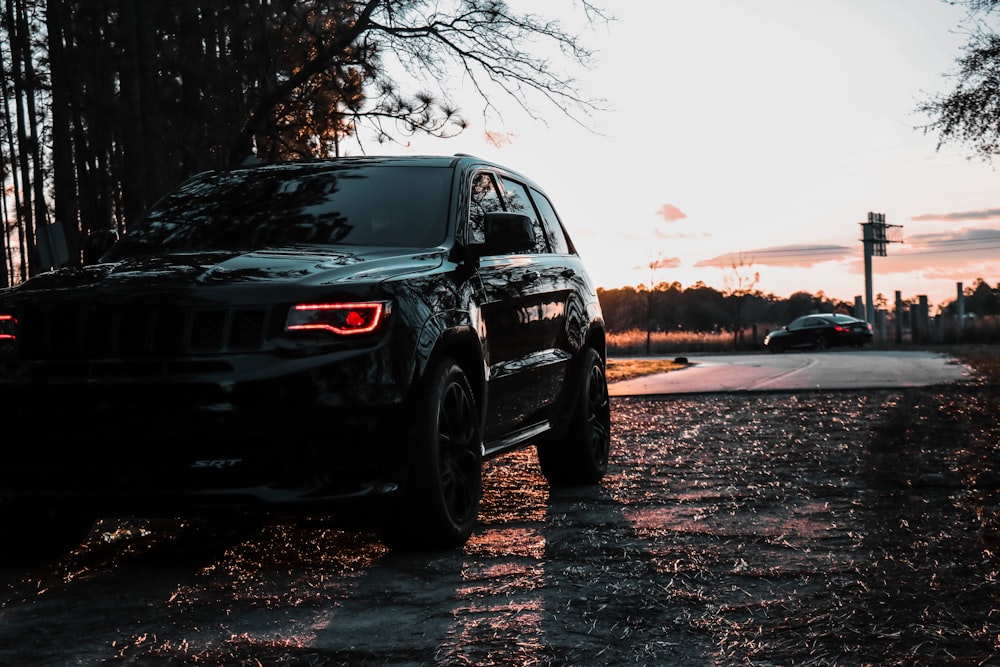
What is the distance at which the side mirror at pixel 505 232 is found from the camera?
6.01 metres

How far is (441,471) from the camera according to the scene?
5.33 metres

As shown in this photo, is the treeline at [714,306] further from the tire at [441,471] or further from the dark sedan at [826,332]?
the tire at [441,471]

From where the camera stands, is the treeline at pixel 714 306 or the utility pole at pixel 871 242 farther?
the treeline at pixel 714 306

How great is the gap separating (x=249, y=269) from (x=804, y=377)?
51.8ft

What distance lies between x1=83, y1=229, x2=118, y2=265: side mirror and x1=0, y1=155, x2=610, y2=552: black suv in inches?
20.8

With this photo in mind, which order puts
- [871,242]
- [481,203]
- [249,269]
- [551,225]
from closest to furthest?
[249,269] < [481,203] < [551,225] < [871,242]

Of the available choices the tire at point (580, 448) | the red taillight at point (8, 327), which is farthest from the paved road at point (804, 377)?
the red taillight at point (8, 327)

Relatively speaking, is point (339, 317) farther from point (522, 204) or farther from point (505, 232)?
point (522, 204)

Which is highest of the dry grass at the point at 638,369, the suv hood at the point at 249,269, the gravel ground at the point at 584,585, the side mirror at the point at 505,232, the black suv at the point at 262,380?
the side mirror at the point at 505,232

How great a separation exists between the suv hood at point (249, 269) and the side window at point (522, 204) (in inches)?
64.7

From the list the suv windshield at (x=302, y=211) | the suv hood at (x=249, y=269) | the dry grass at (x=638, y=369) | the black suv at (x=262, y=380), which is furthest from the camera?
the dry grass at (x=638, y=369)

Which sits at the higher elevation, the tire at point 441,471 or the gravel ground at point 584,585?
the tire at point 441,471

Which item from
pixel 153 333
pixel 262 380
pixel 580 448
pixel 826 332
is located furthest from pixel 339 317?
pixel 826 332

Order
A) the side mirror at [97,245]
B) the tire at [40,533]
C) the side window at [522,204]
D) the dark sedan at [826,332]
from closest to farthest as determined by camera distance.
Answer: the tire at [40,533] < the side mirror at [97,245] < the side window at [522,204] < the dark sedan at [826,332]
